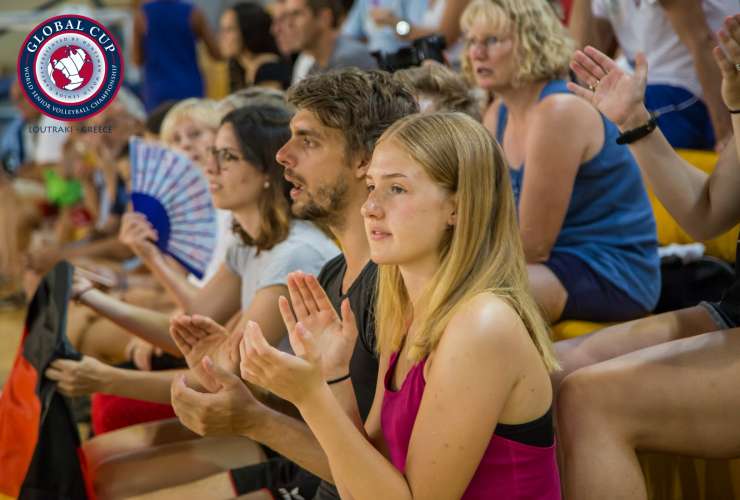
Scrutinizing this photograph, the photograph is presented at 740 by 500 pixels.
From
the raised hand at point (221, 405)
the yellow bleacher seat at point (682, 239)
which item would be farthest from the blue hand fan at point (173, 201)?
the raised hand at point (221, 405)

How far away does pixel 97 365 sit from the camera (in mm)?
2139

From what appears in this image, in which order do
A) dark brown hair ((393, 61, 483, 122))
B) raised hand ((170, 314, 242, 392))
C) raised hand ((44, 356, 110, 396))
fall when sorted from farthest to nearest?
dark brown hair ((393, 61, 483, 122)) → raised hand ((44, 356, 110, 396)) → raised hand ((170, 314, 242, 392))

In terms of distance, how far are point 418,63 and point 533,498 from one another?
63.0 inches

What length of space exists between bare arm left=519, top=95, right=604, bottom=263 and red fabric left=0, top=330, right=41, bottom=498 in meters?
1.15

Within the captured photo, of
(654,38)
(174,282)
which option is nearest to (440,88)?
(654,38)

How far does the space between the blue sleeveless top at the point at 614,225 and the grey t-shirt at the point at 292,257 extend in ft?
1.81

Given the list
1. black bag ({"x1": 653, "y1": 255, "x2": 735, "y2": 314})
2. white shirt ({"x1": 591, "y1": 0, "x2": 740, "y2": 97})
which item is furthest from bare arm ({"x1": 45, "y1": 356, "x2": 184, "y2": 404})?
white shirt ({"x1": 591, "y1": 0, "x2": 740, "y2": 97})

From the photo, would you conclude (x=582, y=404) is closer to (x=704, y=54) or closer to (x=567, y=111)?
(x=567, y=111)

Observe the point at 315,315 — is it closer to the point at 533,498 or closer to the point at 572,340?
the point at 533,498

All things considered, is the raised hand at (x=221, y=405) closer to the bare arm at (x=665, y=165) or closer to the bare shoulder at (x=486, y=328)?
the bare shoulder at (x=486, y=328)

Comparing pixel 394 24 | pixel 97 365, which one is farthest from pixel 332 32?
pixel 97 365

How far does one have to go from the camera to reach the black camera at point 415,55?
2.69 metres

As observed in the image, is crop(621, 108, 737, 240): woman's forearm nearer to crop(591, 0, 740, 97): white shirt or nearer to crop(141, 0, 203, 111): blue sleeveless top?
crop(591, 0, 740, 97): white shirt

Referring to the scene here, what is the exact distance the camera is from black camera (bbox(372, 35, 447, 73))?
106 inches
